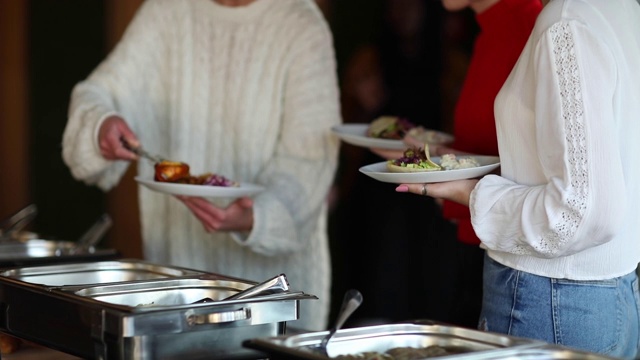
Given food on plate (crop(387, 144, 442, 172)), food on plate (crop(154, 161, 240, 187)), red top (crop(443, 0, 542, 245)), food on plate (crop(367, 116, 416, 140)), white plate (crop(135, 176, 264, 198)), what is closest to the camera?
food on plate (crop(387, 144, 442, 172))

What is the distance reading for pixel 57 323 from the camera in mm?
1604

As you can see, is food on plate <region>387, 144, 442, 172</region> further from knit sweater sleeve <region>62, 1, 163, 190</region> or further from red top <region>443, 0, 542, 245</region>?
knit sweater sleeve <region>62, 1, 163, 190</region>

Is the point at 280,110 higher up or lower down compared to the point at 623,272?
higher up

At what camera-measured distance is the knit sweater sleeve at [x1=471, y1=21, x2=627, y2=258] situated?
4.87ft

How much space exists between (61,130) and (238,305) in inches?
126

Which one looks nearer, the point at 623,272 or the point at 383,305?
the point at 623,272

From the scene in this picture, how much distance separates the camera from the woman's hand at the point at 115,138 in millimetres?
2434

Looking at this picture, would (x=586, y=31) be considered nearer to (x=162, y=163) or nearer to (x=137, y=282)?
(x=137, y=282)

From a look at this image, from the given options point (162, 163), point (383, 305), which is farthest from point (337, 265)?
point (162, 163)

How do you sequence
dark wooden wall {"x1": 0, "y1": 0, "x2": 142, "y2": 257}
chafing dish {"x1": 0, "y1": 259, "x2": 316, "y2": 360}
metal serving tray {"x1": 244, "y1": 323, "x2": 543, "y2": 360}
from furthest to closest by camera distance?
1. dark wooden wall {"x1": 0, "y1": 0, "x2": 142, "y2": 257}
2. chafing dish {"x1": 0, "y1": 259, "x2": 316, "y2": 360}
3. metal serving tray {"x1": 244, "y1": 323, "x2": 543, "y2": 360}

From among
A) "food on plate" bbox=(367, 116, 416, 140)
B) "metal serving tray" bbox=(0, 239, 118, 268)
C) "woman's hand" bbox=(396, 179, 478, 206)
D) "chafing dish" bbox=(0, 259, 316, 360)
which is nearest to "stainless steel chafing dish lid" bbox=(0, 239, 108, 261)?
"metal serving tray" bbox=(0, 239, 118, 268)

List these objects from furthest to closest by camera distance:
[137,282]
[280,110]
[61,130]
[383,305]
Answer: [61,130] → [383,305] → [280,110] → [137,282]

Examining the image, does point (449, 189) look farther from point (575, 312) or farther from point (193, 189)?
point (193, 189)

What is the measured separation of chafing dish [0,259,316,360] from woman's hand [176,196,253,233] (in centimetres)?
46
